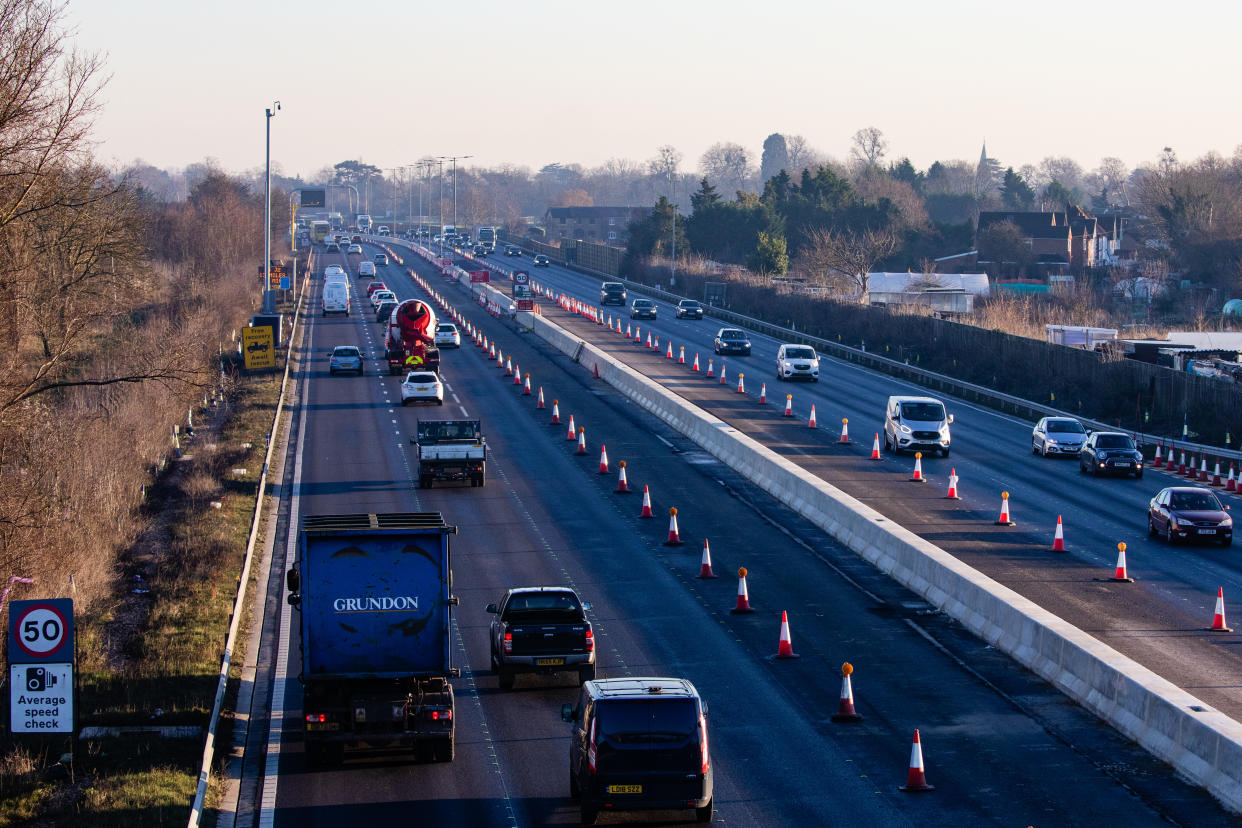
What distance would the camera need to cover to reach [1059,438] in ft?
144

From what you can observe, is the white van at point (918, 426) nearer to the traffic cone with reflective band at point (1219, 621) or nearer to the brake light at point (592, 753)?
the traffic cone with reflective band at point (1219, 621)

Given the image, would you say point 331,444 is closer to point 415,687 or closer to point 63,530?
point 63,530

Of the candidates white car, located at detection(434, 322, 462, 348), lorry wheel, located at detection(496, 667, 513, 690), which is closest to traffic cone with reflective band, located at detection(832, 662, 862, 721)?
lorry wheel, located at detection(496, 667, 513, 690)

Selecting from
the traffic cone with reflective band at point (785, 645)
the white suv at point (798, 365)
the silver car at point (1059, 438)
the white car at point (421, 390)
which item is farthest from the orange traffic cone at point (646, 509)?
the white suv at point (798, 365)

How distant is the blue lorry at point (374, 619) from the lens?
17328 mm

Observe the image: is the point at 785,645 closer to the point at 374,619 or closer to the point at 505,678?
the point at 505,678

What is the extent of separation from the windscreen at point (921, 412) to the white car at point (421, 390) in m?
18.7

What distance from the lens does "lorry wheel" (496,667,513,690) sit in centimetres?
2052

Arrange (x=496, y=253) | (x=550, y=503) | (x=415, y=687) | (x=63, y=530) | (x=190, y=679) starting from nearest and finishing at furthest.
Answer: (x=415, y=687)
(x=190, y=679)
(x=63, y=530)
(x=550, y=503)
(x=496, y=253)

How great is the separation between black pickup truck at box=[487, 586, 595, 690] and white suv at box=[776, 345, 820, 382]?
41.1m

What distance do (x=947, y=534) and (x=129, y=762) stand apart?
63.0 ft

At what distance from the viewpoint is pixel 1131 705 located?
17891 millimetres

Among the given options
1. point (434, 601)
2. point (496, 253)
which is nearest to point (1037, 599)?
point (434, 601)

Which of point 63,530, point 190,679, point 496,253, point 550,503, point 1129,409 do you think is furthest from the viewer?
point 496,253
